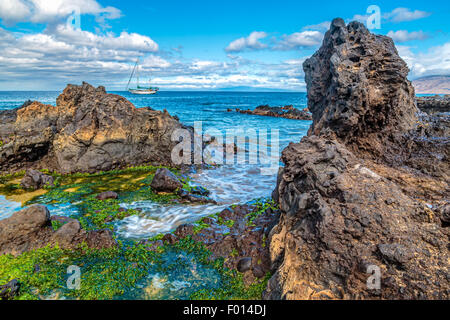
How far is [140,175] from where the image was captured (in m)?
11.6

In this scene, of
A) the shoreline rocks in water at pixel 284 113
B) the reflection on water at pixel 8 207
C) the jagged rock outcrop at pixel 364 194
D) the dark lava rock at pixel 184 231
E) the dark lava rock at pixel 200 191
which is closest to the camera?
the jagged rock outcrop at pixel 364 194

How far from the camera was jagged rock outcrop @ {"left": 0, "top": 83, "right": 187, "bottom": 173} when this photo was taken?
11727mm

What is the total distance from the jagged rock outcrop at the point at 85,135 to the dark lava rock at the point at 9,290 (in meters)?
7.77

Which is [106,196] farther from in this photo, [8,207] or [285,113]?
[285,113]

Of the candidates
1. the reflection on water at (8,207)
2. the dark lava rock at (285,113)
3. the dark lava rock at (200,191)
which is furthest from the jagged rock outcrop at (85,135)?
the dark lava rock at (285,113)

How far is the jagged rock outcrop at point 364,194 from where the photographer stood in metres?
3.16

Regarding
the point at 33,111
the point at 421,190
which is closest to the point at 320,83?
the point at 421,190

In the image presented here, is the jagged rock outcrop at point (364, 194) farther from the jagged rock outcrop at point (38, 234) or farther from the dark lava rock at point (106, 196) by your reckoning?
the dark lava rock at point (106, 196)

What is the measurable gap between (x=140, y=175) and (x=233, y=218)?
19.3 ft

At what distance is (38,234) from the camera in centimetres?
578
